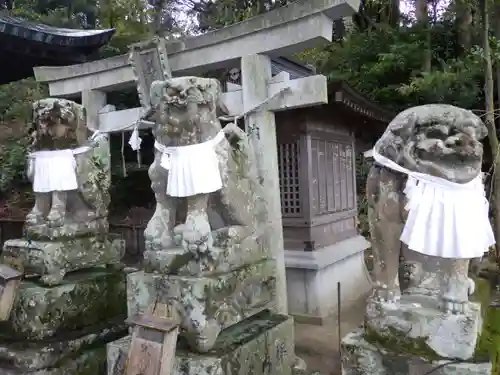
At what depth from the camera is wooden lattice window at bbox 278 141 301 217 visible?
23.2ft

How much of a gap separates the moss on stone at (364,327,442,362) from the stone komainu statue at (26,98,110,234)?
9.23 feet

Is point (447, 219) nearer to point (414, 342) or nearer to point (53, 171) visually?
point (414, 342)

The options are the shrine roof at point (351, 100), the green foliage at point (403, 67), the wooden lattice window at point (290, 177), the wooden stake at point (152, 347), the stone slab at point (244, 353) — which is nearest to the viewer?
the wooden stake at point (152, 347)

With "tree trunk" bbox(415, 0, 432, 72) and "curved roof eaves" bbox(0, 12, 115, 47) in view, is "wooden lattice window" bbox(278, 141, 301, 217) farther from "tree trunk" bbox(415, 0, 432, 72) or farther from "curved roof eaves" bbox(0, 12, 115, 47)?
"tree trunk" bbox(415, 0, 432, 72)

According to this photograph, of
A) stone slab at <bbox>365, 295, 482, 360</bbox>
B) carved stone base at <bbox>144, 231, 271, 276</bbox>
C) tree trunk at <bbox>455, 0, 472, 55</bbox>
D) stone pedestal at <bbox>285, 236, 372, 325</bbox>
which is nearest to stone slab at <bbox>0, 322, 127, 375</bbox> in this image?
carved stone base at <bbox>144, 231, 271, 276</bbox>

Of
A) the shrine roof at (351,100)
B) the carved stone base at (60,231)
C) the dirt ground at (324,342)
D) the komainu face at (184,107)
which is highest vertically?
the shrine roof at (351,100)

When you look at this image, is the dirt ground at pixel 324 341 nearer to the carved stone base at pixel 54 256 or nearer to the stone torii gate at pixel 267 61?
the stone torii gate at pixel 267 61

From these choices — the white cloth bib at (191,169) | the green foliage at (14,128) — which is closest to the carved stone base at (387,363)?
the white cloth bib at (191,169)

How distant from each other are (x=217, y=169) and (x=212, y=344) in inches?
46.3

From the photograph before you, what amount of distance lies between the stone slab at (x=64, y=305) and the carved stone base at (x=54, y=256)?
0.10 meters

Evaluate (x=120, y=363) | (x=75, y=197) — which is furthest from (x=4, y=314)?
(x=75, y=197)

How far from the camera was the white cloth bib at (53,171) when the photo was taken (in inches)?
153

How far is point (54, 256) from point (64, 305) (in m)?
0.42

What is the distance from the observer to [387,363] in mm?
2318
